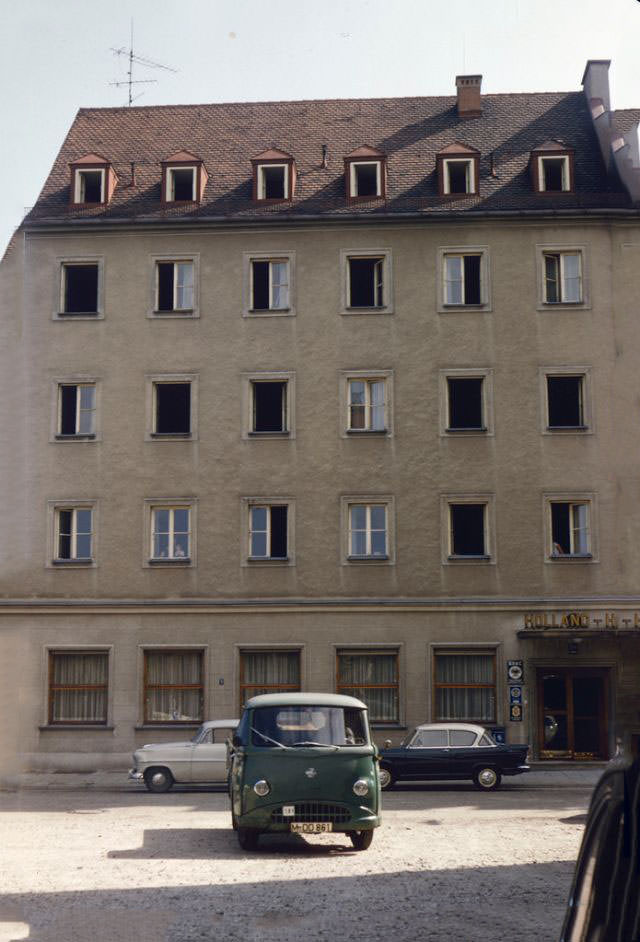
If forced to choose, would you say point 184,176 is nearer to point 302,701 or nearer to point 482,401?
point 482,401

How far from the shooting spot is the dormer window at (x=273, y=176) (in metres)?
35.6

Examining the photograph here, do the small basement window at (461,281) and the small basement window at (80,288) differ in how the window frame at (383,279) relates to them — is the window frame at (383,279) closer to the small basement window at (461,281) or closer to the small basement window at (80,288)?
the small basement window at (461,281)

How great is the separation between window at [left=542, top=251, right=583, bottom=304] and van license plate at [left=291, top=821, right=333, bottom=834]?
22.1 metres

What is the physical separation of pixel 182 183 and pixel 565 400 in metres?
12.7

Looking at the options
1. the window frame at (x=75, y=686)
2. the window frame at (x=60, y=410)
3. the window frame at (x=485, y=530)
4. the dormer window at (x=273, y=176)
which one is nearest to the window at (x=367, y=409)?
the window frame at (x=485, y=530)

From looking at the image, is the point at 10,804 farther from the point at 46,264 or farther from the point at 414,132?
the point at 414,132

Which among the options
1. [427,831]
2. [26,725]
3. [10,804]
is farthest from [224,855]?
[26,725]

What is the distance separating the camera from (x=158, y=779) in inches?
1003

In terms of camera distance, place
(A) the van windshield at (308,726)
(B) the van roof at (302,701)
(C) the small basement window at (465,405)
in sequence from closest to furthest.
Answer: (A) the van windshield at (308,726)
(B) the van roof at (302,701)
(C) the small basement window at (465,405)

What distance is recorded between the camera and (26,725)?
108 ft

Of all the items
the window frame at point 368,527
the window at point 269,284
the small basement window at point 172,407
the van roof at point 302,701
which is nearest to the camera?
the van roof at point 302,701

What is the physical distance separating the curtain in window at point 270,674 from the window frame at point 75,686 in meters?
3.58

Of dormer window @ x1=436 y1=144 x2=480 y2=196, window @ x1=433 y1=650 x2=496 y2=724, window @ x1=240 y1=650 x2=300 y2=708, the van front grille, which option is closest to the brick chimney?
dormer window @ x1=436 y1=144 x2=480 y2=196

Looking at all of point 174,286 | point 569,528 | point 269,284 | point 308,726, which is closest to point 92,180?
point 174,286
